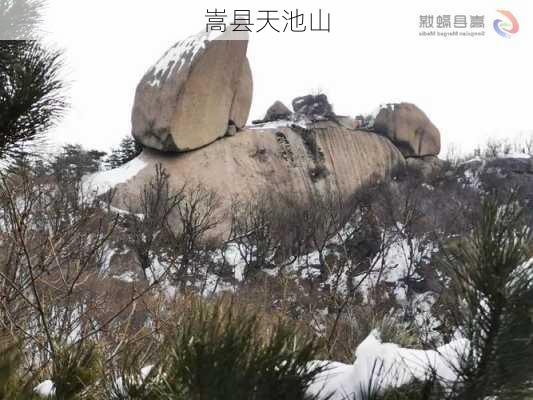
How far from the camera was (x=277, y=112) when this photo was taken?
72.2ft

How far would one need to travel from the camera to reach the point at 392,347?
4.05ft

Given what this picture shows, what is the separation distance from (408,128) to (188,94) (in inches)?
460

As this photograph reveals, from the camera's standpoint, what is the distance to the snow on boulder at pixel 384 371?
1.04m

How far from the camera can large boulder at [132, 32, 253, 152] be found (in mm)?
15766

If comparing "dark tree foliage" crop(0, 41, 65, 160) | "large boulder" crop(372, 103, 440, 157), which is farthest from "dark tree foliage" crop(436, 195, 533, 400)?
"large boulder" crop(372, 103, 440, 157)

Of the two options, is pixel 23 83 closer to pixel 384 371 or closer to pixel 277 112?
pixel 384 371

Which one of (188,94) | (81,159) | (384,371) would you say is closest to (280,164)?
(188,94)

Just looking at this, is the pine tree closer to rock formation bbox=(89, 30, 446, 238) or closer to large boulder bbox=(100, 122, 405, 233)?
large boulder bbox=(100, 122, 405, 233)

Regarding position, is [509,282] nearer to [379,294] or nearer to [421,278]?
[379,294]

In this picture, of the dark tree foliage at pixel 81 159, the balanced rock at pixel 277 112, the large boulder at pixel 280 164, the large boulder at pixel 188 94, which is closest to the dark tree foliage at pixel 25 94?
the large boulder at pixel 280 164

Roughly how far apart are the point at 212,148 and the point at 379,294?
331 inches

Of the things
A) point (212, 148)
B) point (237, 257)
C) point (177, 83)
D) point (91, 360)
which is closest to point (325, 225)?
point (237, 257)

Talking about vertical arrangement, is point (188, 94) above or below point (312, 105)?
below

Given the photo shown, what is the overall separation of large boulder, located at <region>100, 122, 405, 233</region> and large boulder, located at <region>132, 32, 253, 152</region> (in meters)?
0.64
